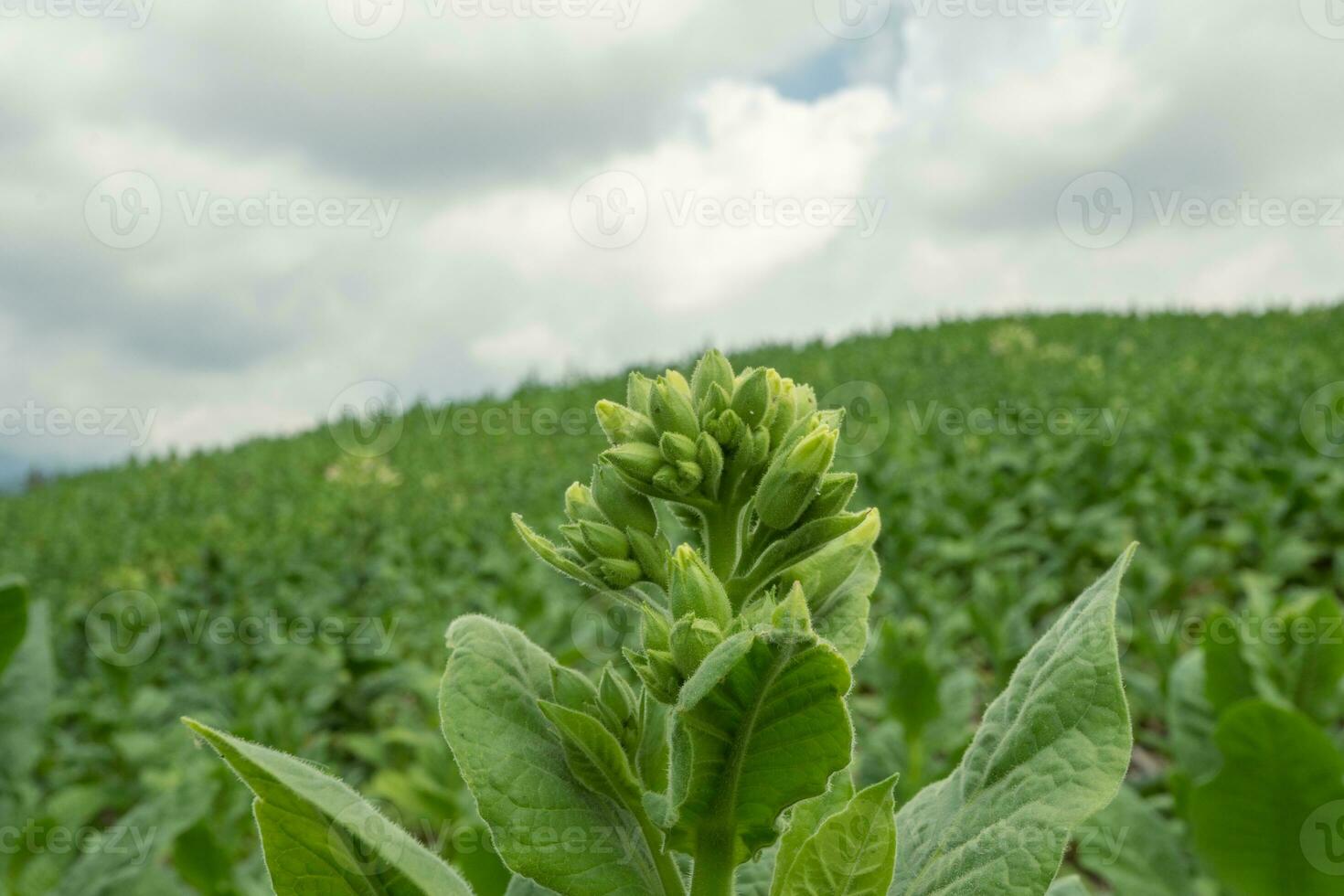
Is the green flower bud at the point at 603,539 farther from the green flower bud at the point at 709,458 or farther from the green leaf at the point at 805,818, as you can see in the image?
the green leaf at the point at 805,818

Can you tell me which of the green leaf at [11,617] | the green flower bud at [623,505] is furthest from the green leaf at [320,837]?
the green leaf at [11,617]

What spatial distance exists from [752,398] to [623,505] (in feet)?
0.60

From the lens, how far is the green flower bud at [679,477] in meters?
1.04

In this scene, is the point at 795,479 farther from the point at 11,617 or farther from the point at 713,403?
the point at 11,617

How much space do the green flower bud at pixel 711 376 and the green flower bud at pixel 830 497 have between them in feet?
0.57

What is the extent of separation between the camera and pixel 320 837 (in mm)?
883

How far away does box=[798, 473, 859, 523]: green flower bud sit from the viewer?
1.04 meters
